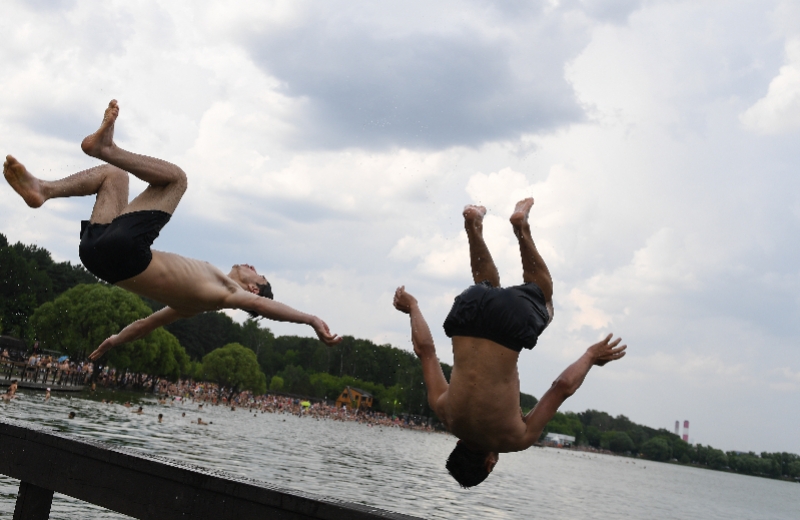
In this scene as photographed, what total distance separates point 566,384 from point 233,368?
110611mm

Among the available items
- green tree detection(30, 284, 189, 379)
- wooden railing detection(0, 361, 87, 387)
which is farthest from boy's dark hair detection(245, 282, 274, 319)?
green tree detection(30, 284, 189, 379)

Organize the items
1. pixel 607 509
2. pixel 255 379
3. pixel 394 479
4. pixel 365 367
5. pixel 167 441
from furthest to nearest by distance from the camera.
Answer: pixel 365 367 → pixel 255 379 → pixel 607 509 → pixel 394 479 → pixel 167 441

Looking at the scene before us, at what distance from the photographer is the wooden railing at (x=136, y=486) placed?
3.98m

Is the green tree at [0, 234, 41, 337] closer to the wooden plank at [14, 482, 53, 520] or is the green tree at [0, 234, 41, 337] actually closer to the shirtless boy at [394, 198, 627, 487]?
the wooden plank at [14, 482, 53, 520]

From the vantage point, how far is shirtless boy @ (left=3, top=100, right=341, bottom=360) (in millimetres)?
5043

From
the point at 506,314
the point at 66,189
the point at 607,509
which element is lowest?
the point at 607,509

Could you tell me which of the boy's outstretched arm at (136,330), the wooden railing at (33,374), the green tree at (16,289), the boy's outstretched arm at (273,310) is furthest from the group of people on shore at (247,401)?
the boy's outstretched arm at (273,310)

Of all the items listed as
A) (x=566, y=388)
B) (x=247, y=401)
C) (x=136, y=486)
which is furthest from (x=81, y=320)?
(x=566, y=388)

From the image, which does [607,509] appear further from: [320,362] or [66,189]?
[320,362]

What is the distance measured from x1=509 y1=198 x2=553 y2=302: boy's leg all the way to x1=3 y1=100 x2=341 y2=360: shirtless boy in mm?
1529

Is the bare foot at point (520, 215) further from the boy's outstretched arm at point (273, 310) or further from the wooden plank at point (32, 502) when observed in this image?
the wooden plank at point (32, 502)

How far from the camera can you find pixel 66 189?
17.6 ft

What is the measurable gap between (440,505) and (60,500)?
51.7 ft

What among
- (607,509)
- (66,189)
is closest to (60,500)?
(66,189)
